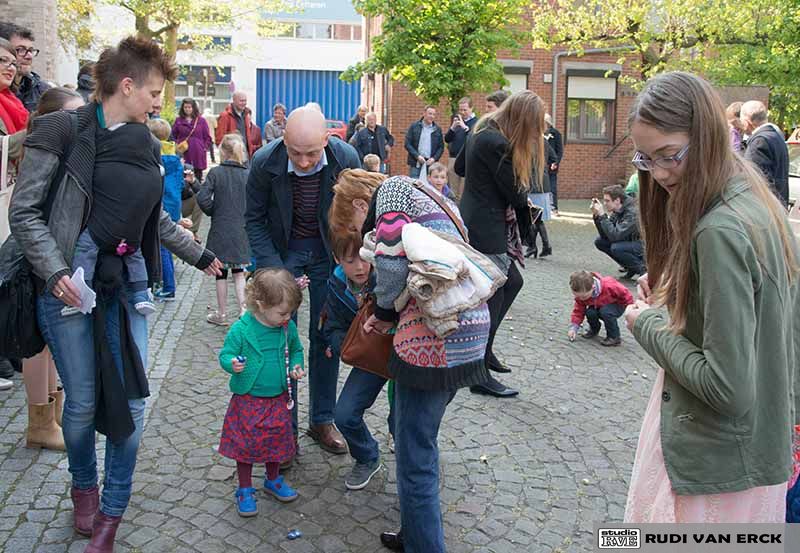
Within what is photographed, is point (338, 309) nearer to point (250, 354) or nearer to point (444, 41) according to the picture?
point (250, 354)

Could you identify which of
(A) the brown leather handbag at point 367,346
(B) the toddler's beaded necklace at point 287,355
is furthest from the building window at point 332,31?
(A) the brown leather handbag at point 367,346

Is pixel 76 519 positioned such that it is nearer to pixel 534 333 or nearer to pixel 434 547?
pixel 434 547

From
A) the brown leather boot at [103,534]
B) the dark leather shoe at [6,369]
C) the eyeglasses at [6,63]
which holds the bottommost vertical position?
the dark leather shoe at [6,369]

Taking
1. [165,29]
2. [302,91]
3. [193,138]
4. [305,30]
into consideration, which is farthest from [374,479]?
[305,30]

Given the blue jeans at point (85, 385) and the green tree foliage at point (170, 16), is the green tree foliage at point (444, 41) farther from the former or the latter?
the blue jeans at point (85, 385)

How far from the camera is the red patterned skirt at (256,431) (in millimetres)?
4215

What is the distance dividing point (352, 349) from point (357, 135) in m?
15.1

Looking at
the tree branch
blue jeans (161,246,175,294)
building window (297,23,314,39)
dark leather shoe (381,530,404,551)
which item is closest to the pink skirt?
dark leather shoe (381,530,404,551)

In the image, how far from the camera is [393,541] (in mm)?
3924

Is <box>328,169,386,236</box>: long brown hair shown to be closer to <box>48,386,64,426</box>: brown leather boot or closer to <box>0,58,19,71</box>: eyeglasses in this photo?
<box>48,386,64,426</box>: brown leather boot

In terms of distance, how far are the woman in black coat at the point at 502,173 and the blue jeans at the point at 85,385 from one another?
274cm

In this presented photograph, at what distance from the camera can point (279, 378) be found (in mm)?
4270

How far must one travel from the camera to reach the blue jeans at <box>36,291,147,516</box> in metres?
3.57

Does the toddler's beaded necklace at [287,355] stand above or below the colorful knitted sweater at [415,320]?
below
